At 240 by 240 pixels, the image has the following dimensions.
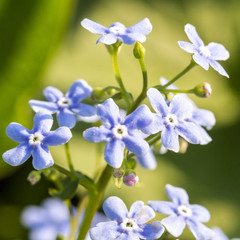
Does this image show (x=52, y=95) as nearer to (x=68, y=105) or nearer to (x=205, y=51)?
(x=68, y=105)

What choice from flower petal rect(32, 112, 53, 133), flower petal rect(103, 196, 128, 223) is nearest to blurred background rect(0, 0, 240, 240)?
flower petal rect(32, 112, 53, 133)

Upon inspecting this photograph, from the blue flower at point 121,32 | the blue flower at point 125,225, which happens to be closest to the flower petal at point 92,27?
the blue flower at point 121,32

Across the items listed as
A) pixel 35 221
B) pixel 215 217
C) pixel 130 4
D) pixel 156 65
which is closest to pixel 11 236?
pixel 35 221

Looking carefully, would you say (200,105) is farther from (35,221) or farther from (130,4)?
(35,221)

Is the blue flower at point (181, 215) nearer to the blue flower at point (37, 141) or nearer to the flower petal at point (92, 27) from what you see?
the blue flower at point (37, 141)

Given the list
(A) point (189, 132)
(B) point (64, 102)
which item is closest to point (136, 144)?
(A) point (189, 132)

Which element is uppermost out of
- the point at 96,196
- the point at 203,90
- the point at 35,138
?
the point at 203,90
